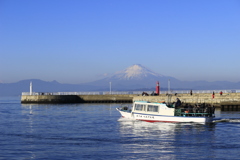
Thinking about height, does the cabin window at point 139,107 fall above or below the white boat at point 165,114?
above

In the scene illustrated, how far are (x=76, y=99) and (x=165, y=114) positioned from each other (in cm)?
7163

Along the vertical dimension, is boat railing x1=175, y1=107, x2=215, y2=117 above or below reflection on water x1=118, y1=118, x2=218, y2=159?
above

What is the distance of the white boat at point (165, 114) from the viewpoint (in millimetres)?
51781

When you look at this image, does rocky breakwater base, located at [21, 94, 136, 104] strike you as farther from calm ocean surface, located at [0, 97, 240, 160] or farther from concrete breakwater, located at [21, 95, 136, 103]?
calm ocean surface, located at [0, 97, 240, 160]

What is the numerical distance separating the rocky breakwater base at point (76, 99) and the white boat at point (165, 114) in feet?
193

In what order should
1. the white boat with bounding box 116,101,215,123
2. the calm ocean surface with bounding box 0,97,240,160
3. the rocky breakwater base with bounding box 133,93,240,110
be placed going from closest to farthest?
the calm ocean surface with bounding box 0,97,240,160, the white boat with bounding box 116,101,215,123, the rocky breakwater base with bounding box 133,93,240,110

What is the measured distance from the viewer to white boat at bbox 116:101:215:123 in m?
51.8

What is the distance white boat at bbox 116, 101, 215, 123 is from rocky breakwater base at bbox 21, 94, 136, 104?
58.9 m

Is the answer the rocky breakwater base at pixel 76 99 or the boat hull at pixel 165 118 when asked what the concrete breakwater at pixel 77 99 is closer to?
the rocky breakwater base at pixel 76 99

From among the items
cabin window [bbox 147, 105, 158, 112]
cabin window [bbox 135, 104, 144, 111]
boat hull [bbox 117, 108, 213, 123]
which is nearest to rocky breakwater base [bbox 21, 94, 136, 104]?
cabin window [bbox 135, 104, 144, 111]

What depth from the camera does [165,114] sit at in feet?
176

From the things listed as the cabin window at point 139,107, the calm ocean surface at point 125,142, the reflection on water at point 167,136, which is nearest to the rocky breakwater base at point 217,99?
the cabin window at point 139,107

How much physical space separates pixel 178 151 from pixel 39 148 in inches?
431

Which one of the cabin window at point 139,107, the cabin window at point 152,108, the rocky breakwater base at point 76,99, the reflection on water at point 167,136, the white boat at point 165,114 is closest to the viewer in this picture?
the reflection on water at point 167,136
